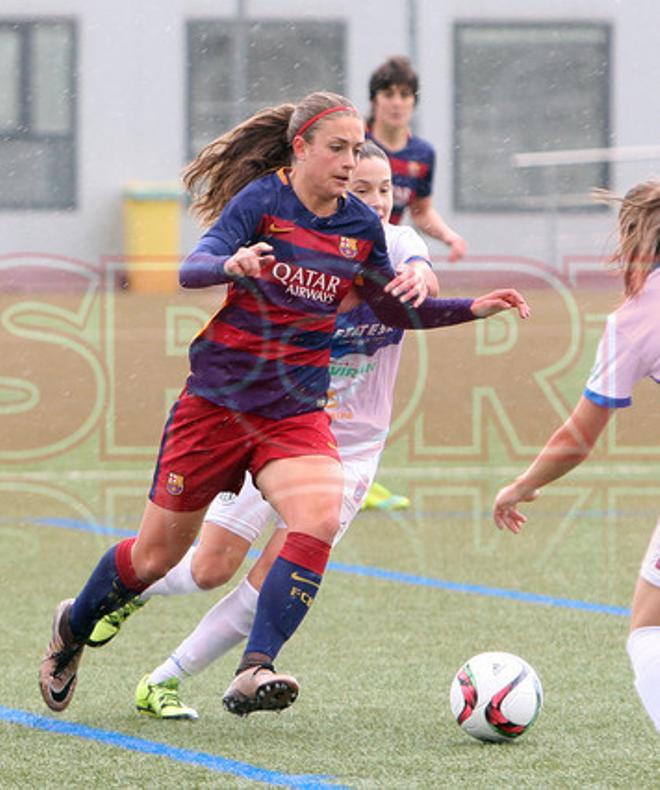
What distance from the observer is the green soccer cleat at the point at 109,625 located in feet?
17.3

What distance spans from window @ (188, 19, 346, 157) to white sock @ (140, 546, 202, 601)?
16341 mm

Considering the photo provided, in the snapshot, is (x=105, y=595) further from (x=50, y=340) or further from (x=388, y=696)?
(x=50, y=340)

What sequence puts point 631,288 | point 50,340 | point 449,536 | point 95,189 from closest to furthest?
point 631,288
point 449,536
point 50,340
point 95,189

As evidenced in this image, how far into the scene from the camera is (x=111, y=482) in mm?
10672

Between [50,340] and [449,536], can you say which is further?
[50,340]

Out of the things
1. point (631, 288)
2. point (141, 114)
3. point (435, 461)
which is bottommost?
point (435, 461)

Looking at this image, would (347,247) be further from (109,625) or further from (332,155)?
(109,625)

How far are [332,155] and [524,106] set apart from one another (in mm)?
18514

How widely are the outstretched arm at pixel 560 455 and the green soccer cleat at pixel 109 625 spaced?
4.62ft

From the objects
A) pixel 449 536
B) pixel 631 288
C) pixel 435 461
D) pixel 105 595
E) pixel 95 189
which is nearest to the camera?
pixel 631 288

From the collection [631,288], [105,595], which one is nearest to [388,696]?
[105,595]

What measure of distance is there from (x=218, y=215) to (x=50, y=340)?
10490 millimetres

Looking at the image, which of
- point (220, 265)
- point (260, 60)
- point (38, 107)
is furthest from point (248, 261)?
point (260, 60)

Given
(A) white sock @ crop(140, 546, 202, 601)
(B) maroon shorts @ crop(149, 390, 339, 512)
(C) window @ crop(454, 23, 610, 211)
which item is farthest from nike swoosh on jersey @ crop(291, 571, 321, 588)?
(C) window @ crop(454, 23, 610, 211)
